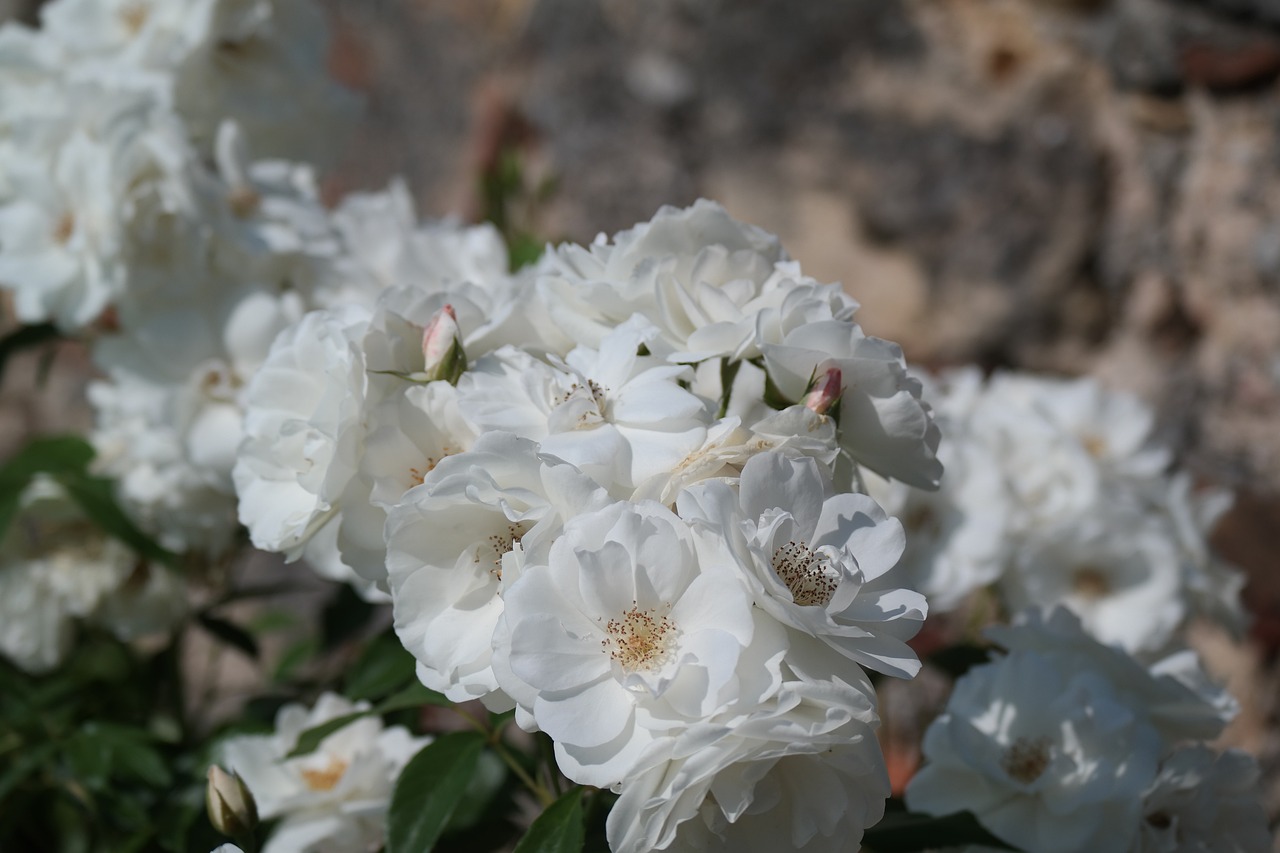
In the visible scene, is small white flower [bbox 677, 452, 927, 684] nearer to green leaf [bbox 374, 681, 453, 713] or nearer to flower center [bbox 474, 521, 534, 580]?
flower center [bbox 474, 521, 534, 580]

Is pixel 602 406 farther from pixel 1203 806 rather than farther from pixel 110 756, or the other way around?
pixel 110 756

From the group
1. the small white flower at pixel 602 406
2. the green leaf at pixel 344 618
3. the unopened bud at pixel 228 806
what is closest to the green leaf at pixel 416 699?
the unopened bud at pixel 228 806

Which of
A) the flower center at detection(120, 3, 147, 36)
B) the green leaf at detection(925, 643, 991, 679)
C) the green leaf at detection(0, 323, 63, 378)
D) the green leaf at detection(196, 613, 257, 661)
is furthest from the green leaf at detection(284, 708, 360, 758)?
the flower center at detection(120, 3, 147, 36)

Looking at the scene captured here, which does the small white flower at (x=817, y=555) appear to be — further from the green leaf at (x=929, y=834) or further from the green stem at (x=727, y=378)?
the green leaf at (x=929, y=834)

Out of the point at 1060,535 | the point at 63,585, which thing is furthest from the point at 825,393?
the point at 63,585

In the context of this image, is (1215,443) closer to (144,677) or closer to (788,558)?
(788,558)

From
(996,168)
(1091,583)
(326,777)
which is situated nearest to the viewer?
(326,777)

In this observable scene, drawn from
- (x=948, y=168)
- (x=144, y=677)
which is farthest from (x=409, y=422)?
(x=948, y=168)
